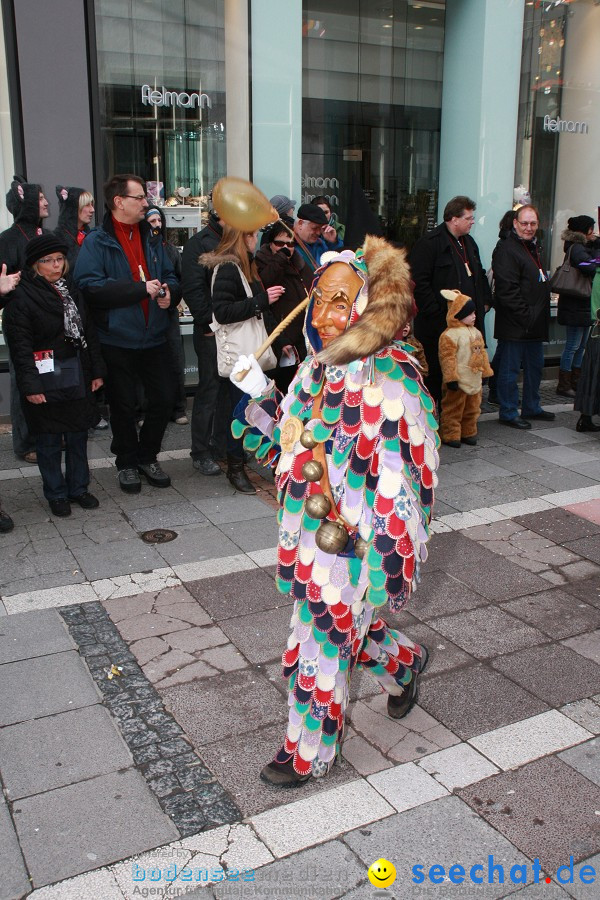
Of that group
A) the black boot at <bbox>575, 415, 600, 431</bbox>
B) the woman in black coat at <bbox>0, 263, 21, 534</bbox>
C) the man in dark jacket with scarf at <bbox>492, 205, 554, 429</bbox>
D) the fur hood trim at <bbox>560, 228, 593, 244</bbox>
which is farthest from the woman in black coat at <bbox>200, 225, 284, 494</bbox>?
the fur hood trim at <bbox>560, 228, 593, 244</bbox>

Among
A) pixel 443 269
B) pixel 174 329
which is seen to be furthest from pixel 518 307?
pixel 174 329

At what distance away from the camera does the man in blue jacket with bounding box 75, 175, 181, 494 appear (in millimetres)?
5832

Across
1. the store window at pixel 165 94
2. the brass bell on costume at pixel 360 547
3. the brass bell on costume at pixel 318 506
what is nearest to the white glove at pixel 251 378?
the brass bell on costume at pixel 318 506

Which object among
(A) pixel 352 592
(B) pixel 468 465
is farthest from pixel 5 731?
(B) pixel 468 465

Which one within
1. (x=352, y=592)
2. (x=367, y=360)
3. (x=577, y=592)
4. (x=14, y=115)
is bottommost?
(x=577, y=592)

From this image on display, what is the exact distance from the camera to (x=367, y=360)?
288 cm

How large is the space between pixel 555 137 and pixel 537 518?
22.6 ft

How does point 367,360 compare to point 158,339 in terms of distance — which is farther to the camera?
point 158,339

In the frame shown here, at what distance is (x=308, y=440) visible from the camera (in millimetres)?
2955

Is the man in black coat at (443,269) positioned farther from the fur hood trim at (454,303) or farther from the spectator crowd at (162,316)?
the fur hood trim at (454,303)

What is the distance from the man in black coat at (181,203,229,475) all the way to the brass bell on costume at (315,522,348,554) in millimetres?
3551

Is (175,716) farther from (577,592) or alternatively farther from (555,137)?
(555,137)

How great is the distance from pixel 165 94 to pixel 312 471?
714 cm

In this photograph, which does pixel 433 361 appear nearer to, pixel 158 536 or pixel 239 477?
pixel 239 477
